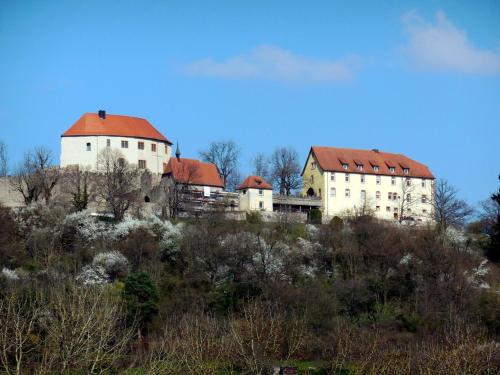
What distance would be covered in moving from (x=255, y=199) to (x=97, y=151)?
13289mm

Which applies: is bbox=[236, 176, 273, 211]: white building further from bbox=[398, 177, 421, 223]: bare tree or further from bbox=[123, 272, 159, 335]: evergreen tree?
bbox=[123, 272, 159, 335]: evergreen tree

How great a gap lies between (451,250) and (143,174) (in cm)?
2527

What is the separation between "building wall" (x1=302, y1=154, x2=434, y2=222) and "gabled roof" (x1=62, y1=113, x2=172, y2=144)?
1289cm

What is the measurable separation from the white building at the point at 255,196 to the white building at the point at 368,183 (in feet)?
16.8

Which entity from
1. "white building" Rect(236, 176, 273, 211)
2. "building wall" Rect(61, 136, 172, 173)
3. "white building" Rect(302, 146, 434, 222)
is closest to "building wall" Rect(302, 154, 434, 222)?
"white building" Rect(302, 146, 434, 222)

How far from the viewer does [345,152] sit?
79.8 m

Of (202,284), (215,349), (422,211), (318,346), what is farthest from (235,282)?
(422,211)

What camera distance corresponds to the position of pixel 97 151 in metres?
74.3

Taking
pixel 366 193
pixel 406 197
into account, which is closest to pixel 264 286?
pixel 366 193

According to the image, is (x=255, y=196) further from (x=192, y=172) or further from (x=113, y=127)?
(x=113, y=127)

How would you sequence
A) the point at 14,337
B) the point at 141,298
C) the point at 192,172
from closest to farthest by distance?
the point at 14,337 < the point at 141,298 < the point at 192,172

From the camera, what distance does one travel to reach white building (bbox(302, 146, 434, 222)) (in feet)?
249

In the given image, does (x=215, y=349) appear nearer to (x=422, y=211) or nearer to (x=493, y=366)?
(x=493, y=366)

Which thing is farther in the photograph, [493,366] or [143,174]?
[143,174]
